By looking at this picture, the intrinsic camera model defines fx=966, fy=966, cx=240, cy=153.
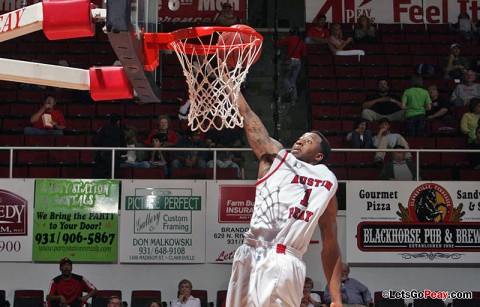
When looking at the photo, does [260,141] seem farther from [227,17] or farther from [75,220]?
[227,17]

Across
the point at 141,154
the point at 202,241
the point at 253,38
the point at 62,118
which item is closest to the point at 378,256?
the point at 202,241

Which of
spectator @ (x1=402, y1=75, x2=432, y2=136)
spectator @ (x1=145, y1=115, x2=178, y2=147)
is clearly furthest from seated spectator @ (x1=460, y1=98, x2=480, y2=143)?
spectator @ (x1=145, y1=115, x2=178, y2=147)

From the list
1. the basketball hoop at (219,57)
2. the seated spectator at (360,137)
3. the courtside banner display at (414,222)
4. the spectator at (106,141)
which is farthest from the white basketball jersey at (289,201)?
the seated spectator at (360,137)

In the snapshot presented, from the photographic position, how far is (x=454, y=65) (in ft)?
56.6

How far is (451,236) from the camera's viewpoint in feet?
45.9

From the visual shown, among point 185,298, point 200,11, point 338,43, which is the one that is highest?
point 200,11

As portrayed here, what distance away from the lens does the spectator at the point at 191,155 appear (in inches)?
563

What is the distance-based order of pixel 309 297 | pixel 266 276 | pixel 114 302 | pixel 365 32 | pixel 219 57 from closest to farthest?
pixel 266 276 < pixel 219 57 < pixel 114 302 < pixel 309 297 < pixel 365 32

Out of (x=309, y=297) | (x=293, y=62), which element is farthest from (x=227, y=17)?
(x=309, y=297)

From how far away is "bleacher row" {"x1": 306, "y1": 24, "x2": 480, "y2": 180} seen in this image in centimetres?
1480

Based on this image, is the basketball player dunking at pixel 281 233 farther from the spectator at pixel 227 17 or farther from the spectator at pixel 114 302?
the spectator at pixel 227 17

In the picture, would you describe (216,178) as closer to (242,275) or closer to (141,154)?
(141,154)

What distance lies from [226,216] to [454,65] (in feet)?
19.0

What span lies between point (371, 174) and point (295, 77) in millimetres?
2957
